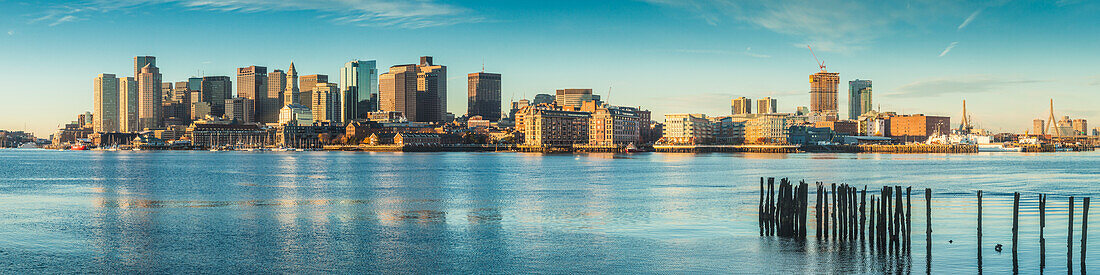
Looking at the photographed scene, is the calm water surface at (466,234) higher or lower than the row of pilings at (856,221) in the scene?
lower

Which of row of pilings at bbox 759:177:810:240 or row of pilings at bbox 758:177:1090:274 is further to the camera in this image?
row of pilings at bbox 759:177:810:240

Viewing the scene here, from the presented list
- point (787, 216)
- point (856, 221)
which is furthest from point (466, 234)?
point (856, 221)

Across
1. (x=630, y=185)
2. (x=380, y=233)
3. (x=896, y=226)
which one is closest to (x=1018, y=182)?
(x=630, y=185)

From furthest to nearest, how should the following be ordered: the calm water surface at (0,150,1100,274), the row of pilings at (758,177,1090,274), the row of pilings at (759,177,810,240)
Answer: the row of pilings at (759,177,810,240), the row of pilings at (758,177,1090,274), the calm water surface at (0,150,1100,274)

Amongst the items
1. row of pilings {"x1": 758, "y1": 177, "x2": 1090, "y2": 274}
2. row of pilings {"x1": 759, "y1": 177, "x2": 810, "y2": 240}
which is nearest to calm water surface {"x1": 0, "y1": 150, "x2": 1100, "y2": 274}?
row of pilings {"x1": 758, "y1": 177, "x2": 1090, "y2": 274}

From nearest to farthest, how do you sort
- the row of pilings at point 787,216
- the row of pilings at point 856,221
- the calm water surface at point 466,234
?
the calm water surface at point 466,234
the row of pilings at point 856,221
the row of pilings at point 787,216

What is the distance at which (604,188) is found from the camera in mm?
71500

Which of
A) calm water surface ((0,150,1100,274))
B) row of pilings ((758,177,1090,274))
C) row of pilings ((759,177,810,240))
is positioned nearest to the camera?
calm water surface ((0,150,1100,274))

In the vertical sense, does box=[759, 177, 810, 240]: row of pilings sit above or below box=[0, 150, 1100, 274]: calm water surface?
above

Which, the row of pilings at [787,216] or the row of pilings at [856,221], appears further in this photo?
the row of pilings at [787,216]

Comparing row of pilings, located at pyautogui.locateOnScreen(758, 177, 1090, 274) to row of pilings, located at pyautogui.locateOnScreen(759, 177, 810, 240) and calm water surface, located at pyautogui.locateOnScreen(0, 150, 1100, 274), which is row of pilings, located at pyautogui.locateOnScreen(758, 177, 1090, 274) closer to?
row of pilings, located at pyautogui.locateOnScreen(759, 177, 810, 240)

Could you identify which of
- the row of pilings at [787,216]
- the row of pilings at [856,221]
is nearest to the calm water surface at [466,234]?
the row of pilings at [856,221]

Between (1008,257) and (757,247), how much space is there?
8.26 meters

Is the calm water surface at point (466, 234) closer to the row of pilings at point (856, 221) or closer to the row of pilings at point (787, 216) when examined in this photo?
the row of pilings at point (856, 221)
